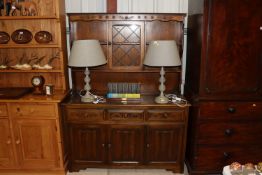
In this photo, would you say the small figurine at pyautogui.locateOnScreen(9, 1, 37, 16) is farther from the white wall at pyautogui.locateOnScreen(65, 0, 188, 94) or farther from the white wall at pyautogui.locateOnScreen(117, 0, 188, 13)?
the white wall at pyautogui.locateOnScreen(117, 0, 188, 13)

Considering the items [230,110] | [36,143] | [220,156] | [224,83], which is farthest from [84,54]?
[220,156]

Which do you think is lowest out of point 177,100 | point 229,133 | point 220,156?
point 220,156

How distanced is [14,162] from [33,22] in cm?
158

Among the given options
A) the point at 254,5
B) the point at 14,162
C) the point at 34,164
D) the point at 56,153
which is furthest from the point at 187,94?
the point at 14,162

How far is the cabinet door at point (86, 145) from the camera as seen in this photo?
2533mm

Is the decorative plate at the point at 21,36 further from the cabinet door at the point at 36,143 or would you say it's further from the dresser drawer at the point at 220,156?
the dresser drawer at the point at 220,156

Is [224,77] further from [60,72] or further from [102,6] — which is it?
[60,72]

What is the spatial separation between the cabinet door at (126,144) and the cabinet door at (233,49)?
843mm

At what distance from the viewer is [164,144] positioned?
8.41ft

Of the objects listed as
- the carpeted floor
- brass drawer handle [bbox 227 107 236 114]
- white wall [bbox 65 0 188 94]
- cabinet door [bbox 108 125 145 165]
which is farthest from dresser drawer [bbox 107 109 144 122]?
white wall [bbox 65 0 188 94]

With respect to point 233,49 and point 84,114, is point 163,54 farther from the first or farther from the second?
point 84,114

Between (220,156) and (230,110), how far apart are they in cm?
53

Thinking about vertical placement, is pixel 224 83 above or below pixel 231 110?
above

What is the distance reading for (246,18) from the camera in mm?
2176
